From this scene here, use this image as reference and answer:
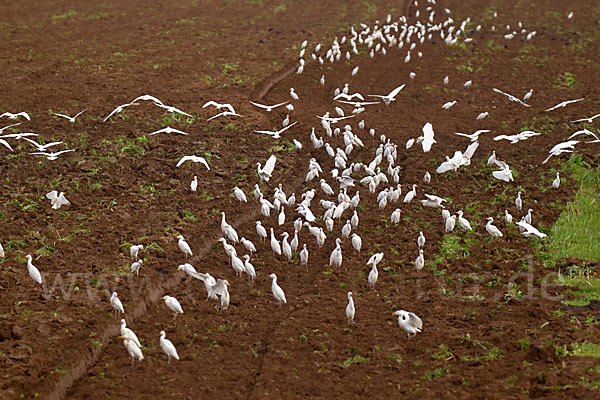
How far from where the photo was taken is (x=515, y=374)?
25.9ft

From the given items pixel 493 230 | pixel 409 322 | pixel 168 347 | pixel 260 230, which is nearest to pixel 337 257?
pixel 260 230

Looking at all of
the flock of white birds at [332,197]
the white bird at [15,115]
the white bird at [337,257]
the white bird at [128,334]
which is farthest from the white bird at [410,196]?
the white bird at [15,115]

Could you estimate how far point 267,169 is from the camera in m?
14.1

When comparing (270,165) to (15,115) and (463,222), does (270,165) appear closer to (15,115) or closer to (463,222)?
(463,222)

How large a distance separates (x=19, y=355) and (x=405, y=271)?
580 cm

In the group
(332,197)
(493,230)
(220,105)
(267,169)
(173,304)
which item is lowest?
(332,197)

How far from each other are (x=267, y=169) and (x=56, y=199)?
4346mm

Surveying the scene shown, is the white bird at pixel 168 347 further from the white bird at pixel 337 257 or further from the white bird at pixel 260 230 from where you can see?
the white bird at pixel 260 230

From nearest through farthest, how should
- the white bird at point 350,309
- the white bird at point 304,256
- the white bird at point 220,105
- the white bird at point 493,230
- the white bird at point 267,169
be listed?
the white bird at point 350,309
the white bird at point 304,256
the white bird at point 493,230
the white bird at point 267,169
the white bird at point 220,105

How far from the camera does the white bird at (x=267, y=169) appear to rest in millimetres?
13827

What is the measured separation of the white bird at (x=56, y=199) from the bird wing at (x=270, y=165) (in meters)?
4.09

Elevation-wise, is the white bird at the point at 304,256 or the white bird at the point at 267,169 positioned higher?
the white bird at the point at 304,256

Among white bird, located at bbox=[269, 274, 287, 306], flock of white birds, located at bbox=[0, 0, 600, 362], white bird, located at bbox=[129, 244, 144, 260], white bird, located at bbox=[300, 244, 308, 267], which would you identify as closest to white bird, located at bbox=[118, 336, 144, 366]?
flock of white birds, located at bbox=[0, 0, 600, 362]

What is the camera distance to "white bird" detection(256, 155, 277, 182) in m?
13.8
